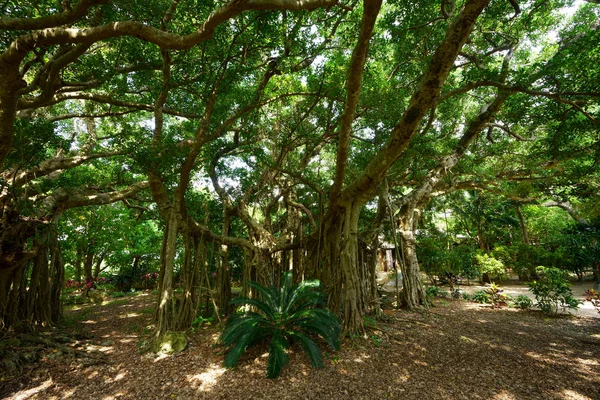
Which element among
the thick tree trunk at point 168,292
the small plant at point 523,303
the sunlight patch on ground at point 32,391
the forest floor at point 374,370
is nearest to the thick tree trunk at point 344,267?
the forest floor at point 374,370

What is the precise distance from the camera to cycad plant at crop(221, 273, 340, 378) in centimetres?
329

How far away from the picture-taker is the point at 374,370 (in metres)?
3.30

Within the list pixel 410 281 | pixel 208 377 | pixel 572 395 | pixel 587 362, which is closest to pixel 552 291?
pixel 410 281

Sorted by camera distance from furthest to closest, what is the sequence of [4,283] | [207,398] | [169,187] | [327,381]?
[169,187], [4,283], [327,381], [207,398]

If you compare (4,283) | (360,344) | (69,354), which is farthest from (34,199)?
(360,344)

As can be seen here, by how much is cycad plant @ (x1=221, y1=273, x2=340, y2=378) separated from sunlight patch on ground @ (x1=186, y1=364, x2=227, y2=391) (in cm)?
22

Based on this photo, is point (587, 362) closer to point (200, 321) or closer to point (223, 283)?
point (200, 321)

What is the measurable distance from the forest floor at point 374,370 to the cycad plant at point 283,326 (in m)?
0.21

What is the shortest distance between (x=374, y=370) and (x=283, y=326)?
1362mm

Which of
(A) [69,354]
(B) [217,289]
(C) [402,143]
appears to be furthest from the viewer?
(B) [217,289]

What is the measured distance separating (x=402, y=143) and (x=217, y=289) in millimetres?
5072

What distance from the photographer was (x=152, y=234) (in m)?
13.0

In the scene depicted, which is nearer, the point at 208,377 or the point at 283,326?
the point at 208,377

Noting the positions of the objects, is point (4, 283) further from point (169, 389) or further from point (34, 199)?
point (169, 389)
